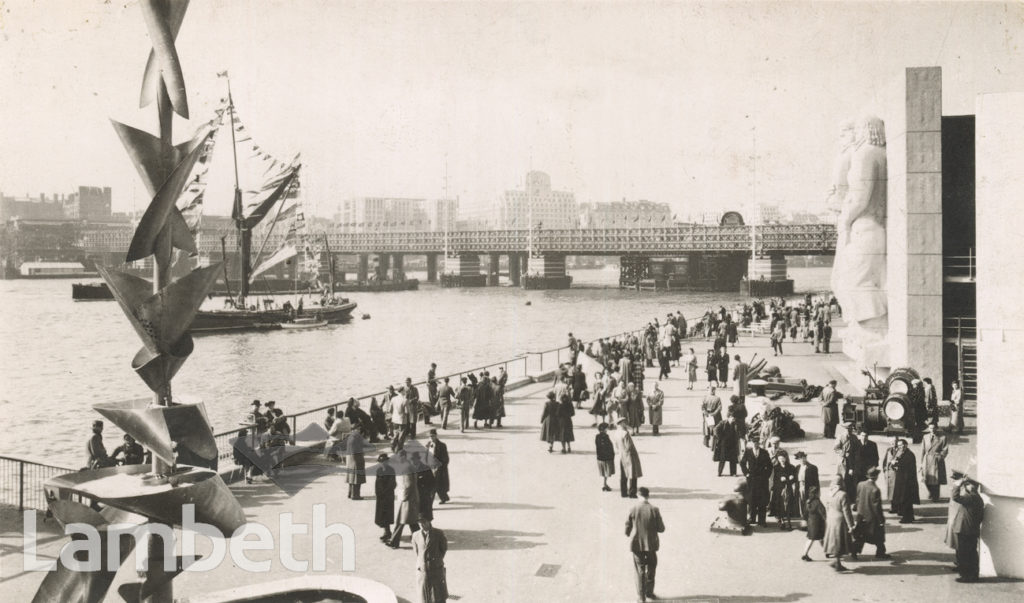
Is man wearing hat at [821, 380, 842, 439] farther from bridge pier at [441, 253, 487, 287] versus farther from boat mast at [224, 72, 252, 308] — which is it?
bridge pier at [441, 253, 487, 287]

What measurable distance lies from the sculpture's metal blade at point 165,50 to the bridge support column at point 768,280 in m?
97.7

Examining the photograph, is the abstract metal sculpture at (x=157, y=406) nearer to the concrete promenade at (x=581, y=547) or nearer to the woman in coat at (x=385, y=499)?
the concrete promenade at (x=581, y=547)

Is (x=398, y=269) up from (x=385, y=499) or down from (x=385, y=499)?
up

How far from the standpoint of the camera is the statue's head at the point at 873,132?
2256 cm

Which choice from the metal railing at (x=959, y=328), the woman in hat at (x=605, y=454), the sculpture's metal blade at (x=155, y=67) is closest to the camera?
the sculpture's metal blade at (x=155, y=67)

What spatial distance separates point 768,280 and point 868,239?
93.5 metres

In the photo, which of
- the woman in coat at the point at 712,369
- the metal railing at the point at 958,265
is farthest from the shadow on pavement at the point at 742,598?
the woman in coat at the point at 712,369

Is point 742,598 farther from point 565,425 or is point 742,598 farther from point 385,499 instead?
point 565,425

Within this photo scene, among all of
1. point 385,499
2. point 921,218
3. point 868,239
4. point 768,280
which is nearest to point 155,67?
point 385,499

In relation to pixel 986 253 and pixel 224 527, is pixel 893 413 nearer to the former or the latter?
pixel 986 253

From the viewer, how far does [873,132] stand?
22625mm

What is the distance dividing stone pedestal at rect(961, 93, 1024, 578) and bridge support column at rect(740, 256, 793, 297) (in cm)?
9111

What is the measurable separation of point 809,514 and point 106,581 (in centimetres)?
835

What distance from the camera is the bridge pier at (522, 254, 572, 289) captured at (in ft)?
447
